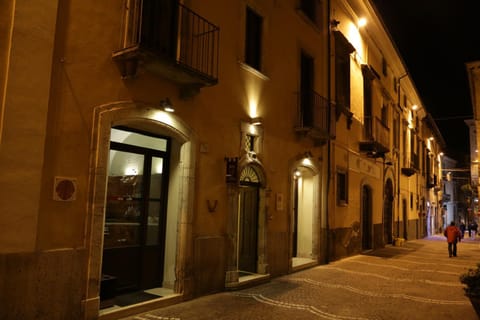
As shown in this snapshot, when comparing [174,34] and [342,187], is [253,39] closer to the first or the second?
[174,34]

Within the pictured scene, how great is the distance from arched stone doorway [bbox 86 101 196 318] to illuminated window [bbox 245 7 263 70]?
324cm

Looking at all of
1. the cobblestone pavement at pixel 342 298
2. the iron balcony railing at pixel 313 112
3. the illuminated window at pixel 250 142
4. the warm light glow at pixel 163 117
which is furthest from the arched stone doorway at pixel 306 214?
the warm light glow at pixel 163 117

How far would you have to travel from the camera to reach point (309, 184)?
→ 12.6 meters

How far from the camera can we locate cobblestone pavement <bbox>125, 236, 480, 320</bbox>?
690 cm

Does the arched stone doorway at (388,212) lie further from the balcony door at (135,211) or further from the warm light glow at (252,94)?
the balcony door at (135,211)

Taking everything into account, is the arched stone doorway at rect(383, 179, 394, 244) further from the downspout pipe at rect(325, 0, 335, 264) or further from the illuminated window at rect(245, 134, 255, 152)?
the illuminated window at rect(245, 134, 255, 152)

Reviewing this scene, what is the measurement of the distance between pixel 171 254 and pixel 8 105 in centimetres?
397

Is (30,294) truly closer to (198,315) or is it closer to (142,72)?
(198,315)

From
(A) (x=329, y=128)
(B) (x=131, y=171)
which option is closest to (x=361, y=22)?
(A) (x=329, y=128)

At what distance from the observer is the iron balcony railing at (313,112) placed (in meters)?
11.6

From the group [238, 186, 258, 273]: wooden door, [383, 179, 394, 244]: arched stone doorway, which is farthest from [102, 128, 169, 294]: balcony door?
[383, 179, 394, 244]: arched stone doorway

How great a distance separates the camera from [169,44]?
280 inches

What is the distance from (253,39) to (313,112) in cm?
318

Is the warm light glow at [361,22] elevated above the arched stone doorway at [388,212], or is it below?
above
